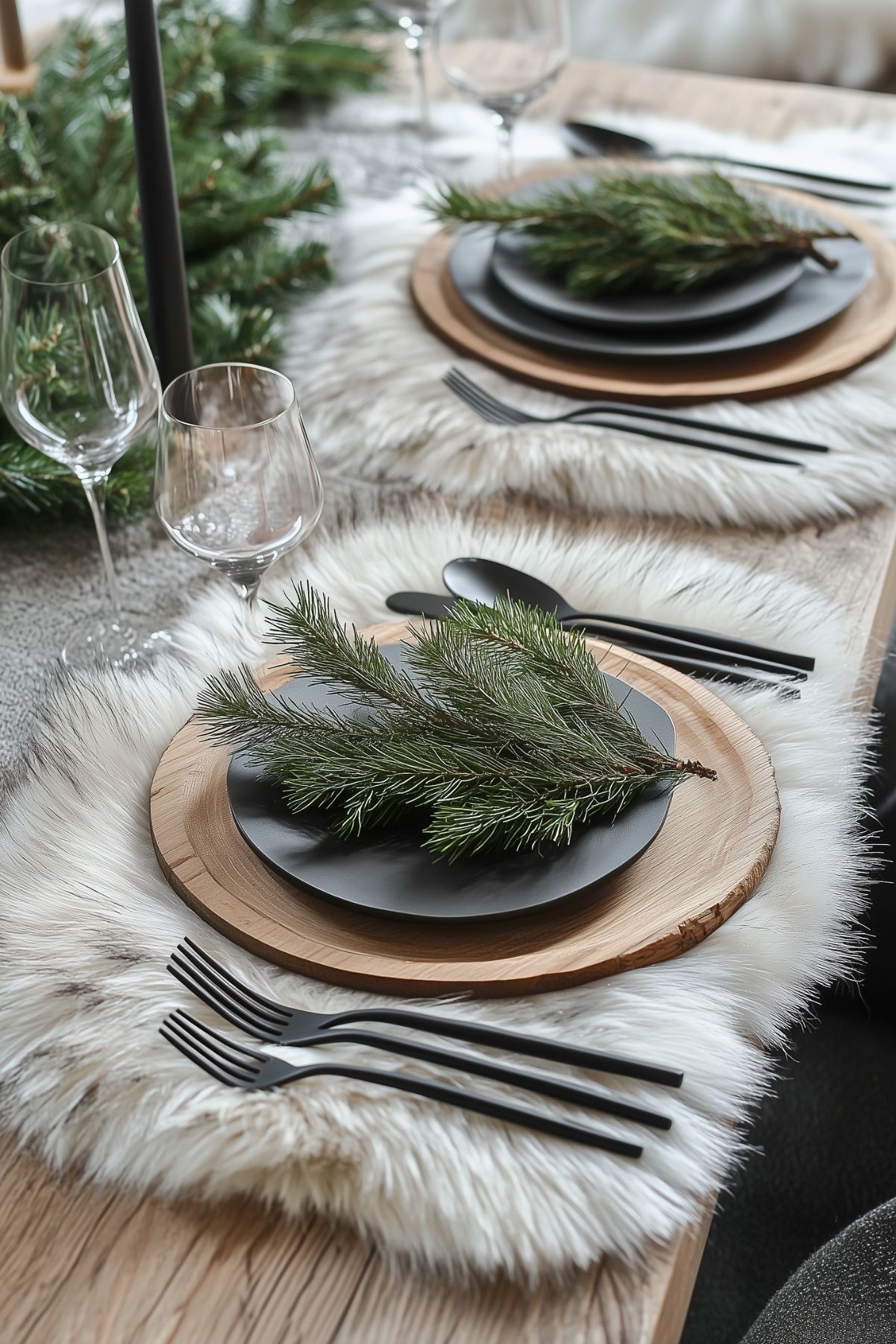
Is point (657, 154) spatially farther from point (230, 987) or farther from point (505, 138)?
point (230, 987)

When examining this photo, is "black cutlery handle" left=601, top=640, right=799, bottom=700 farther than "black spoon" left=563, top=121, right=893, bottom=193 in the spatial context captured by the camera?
No

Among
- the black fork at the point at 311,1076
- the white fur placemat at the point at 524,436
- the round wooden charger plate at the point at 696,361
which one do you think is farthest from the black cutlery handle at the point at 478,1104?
the round wooden charger plate at the point at 696,361

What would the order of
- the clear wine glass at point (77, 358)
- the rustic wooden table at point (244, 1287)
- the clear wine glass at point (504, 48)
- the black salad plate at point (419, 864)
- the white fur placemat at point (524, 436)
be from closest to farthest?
the rustic wooden table at point (244, 1287)
the black salad plate at point (419, 864)
the clear wine glass at point (77, 358)
the white fur placemat at point (524, 436)
the clear wine glass at point (504, 48)

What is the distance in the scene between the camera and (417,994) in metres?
0.55

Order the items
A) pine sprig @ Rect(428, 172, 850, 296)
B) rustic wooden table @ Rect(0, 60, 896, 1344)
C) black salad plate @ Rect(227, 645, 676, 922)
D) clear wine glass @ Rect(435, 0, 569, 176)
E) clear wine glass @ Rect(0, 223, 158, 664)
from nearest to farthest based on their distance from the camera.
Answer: rustic wooden table @ Rect(0, 60, 896, 1344) → black salad plate @ Rect(227, 645, 676, 922) → clear wine glass @ Rect(0, 223, 158, 664) → pine sprig @ Rect(428, 172, 850, 296) → clear wine glass @ Rect(435, 0, 569, 176)

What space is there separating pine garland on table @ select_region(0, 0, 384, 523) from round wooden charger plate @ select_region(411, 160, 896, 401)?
16 cm

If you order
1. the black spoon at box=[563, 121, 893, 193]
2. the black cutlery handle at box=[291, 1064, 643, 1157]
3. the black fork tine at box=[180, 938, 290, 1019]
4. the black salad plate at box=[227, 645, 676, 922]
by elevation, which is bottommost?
the black fork tine at box=[180, 938, 290, 1019]

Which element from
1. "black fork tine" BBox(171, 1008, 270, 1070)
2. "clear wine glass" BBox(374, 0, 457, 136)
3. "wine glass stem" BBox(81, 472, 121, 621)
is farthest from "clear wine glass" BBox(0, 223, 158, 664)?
"clear wine glass" BBox(374, 0, 457, 136)

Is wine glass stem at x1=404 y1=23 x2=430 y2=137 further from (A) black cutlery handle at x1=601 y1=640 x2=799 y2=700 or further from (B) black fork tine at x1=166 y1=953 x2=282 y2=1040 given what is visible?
(B) black fork tine at x1=166 y1=953 x2=282 y2=1040

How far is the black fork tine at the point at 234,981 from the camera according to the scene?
1.77 ft

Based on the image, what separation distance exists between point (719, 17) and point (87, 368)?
212 centimetres

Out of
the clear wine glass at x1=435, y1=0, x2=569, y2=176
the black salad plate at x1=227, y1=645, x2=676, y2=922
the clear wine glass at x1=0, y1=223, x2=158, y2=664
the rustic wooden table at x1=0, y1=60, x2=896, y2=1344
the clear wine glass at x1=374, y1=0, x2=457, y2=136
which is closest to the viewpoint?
the rustic wooden table at x1=0, y1=60, x2=896, y2=1344

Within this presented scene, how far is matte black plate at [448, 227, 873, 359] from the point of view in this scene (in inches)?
38.6

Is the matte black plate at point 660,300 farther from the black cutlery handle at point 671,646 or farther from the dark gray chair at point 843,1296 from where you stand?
the dark gray chair at point 843,1296
